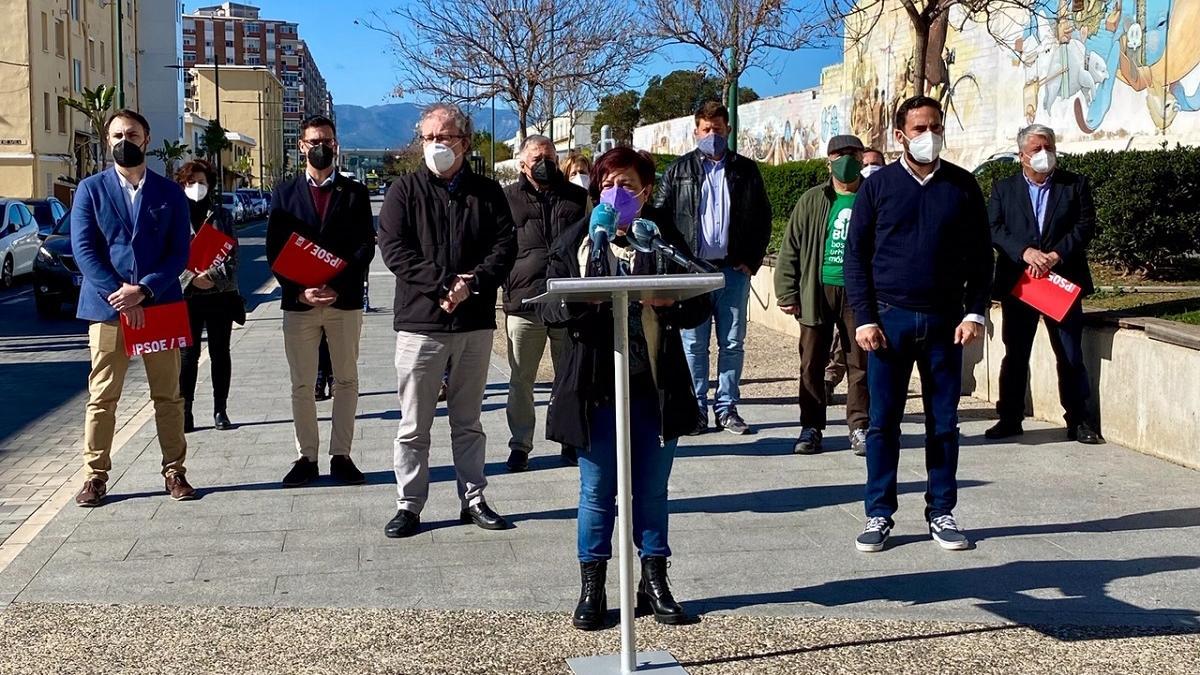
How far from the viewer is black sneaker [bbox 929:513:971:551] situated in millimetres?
6066

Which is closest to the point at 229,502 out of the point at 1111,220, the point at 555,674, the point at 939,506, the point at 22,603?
the point at 22,603

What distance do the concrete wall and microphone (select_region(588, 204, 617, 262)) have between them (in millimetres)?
4562

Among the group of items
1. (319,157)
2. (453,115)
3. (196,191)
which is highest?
(453,115)

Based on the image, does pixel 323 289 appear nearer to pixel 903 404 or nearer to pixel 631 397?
pixel 631 397

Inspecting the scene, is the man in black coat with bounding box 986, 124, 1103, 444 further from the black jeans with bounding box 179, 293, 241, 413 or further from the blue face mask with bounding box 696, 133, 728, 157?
the black jeans with bounding box 179, 293, 241, 413

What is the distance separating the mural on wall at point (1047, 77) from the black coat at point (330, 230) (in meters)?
9.81

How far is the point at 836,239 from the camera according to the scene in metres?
8.48

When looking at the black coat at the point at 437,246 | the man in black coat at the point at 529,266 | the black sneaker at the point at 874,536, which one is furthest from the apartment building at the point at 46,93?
the black sneaker at the point at 874,536

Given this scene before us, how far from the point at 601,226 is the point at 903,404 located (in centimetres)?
222

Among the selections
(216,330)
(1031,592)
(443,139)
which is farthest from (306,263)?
(1031,592)

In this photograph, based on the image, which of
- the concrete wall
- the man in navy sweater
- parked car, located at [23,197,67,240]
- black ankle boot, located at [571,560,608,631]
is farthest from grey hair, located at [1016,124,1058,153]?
parked car, located at [23,197,67,240]

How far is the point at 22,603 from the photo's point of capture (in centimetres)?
531

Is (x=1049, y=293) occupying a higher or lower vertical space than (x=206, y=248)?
lower

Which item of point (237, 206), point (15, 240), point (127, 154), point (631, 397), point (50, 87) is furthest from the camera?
point (237, 206)
